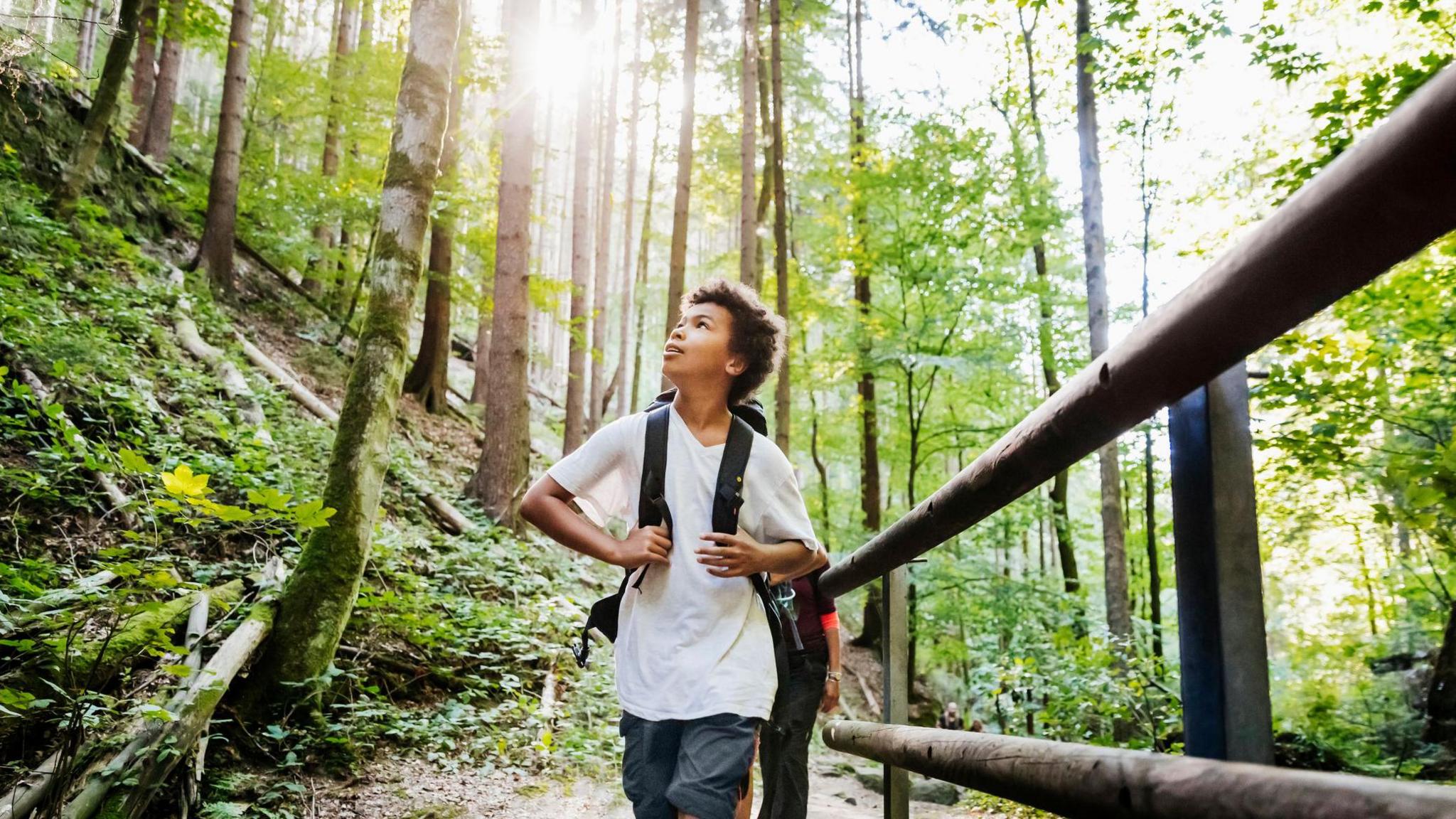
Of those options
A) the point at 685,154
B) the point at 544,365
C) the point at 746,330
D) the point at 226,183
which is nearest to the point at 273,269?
the point at 226,183

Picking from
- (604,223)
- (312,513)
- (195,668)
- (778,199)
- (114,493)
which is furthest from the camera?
(604,223)

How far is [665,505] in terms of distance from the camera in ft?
7.59

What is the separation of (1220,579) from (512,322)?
403 inches

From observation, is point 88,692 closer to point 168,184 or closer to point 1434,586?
point 168,184

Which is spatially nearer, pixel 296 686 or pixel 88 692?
pixel 88 692

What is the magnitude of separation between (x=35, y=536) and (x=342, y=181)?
9673 millimetres

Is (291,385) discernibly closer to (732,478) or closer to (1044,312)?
(732,478)

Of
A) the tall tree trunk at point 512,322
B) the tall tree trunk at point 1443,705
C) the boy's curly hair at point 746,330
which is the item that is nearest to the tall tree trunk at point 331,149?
the tall tree trunk at point 512,322

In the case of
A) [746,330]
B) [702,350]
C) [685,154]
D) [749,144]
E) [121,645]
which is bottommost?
[121,645]

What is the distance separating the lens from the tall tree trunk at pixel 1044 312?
14.2 metres

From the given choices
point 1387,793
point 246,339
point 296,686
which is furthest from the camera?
point 246,339

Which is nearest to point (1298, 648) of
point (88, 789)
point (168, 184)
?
point (88, 789)

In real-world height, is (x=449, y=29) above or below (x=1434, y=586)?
above

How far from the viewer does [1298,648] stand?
13.9 metres
